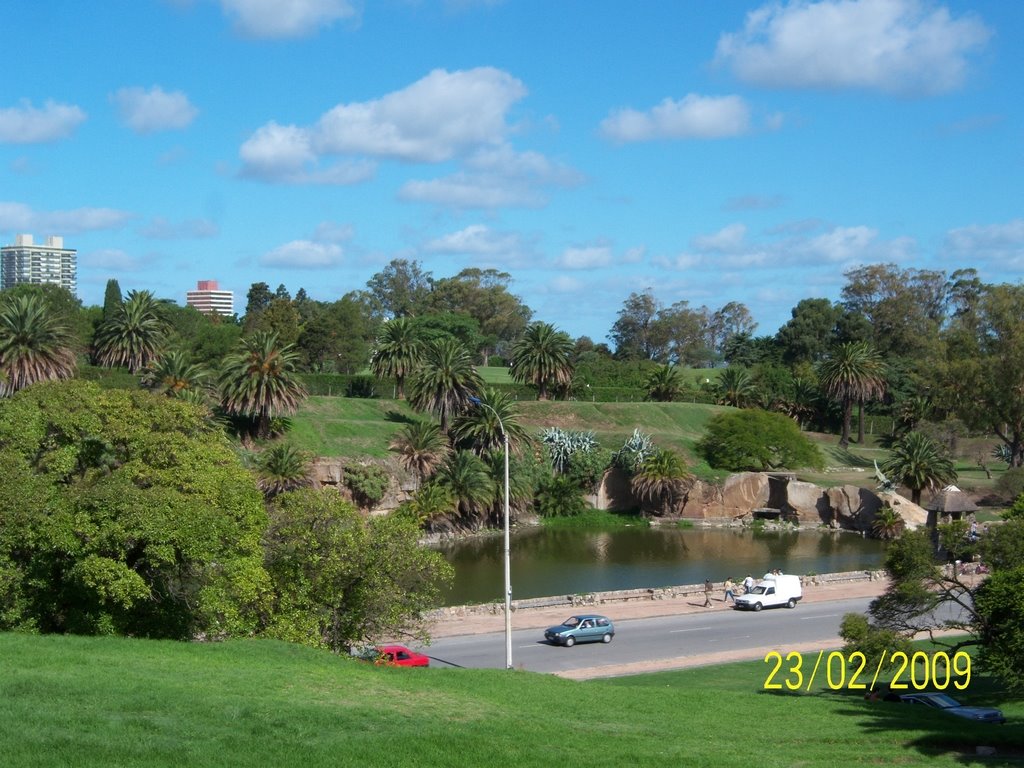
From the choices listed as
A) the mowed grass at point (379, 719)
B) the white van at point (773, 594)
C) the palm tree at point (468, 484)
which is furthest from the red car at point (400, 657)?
the palm tree at point (468, 484)

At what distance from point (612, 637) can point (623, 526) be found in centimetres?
3808

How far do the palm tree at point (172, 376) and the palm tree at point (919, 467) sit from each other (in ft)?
143

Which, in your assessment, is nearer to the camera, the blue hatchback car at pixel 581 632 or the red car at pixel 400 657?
the red car at pixel 400 657

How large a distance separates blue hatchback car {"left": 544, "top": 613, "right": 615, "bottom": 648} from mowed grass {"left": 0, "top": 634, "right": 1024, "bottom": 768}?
10.0 meters

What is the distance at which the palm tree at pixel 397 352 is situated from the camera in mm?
83812

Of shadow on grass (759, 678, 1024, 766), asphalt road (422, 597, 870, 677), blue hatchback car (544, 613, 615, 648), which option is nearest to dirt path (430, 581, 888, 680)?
asphalt road (422, 597, 870, 677)

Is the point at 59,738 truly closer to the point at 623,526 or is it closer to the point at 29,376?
the point at 29,376

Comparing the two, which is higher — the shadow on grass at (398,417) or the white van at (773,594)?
the shadow on grass at (398,417)

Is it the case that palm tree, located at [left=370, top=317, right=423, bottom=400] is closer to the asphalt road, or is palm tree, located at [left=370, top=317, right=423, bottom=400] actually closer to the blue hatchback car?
the asphalt road

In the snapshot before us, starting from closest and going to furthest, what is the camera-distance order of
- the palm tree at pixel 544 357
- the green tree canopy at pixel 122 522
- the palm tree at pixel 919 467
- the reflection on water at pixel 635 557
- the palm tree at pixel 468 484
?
the green tree canopy at pixel 122 522 < the reflection on water at pixel 635 557 < the palm tree at pixel 468 484 < the palm tree at pixel 919 467 < the palm tree at pixel 544 357

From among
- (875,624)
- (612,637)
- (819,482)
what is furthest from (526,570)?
(875,624)

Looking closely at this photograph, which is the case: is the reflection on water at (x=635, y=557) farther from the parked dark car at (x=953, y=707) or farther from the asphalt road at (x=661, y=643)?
the parked dark car at (x=953, y=707)

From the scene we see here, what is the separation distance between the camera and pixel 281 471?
61.8m

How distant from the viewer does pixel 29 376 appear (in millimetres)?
58812
